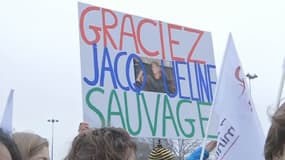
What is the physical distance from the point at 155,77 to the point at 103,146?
2.79 metres

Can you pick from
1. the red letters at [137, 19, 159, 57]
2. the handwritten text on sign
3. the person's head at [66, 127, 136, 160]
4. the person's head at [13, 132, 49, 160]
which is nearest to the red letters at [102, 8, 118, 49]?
the handwritten text on sign

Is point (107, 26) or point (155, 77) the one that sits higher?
point (107, 26)

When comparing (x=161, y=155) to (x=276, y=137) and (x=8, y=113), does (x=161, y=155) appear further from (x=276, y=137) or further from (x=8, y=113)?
(x=276, y=137)

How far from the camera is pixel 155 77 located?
459 cm

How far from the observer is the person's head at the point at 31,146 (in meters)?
2.17

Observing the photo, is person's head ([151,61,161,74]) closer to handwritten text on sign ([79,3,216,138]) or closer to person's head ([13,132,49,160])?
handwritten text on sign ([79,3,216,138])

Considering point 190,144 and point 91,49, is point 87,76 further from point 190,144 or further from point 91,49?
point 190,144

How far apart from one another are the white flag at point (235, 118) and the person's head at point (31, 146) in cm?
125

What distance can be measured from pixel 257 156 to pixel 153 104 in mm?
1408

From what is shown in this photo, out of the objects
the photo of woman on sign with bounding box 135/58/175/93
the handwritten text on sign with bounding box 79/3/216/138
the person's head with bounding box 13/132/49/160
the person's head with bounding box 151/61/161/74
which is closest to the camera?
the person's head with bounding box 13/132/49/160

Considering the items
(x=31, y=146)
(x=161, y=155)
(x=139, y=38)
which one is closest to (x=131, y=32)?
(x=139, y=38)

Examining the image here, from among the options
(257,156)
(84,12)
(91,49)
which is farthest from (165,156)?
(84,12)

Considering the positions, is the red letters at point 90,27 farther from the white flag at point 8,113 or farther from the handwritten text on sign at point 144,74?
the white flag at point 8,113

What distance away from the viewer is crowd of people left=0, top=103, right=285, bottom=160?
1.51 m
